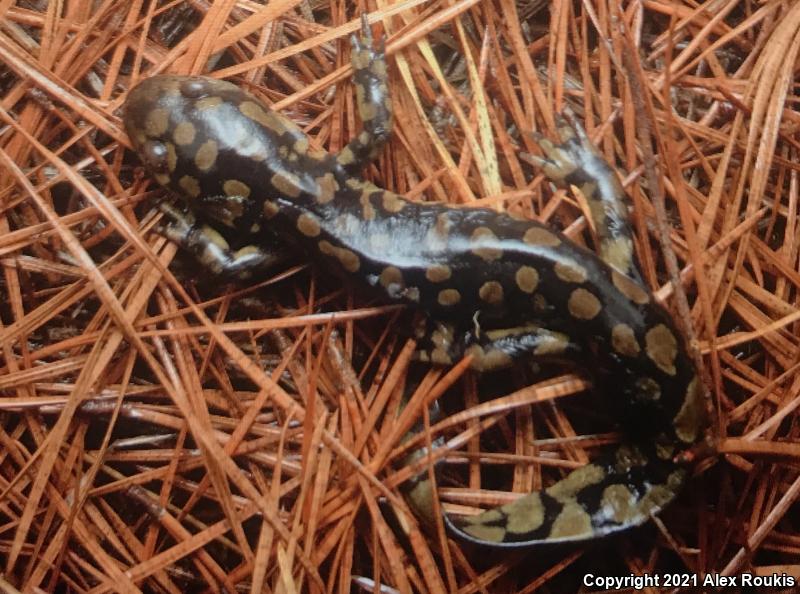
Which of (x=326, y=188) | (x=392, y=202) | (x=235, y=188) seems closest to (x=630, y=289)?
(x=392, y=202)

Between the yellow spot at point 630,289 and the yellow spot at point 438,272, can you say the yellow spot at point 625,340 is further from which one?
the yellow spot at point 438,272

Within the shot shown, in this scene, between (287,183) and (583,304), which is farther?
(287,183)

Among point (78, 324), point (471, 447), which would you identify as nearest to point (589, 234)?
point (471, 447)

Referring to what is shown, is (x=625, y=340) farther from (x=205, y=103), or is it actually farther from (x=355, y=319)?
(x=205, y=103)

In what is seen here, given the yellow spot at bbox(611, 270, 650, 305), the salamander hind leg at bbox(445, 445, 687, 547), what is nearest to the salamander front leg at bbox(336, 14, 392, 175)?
the yellow spot at bbox(611, 270, 650, 305)

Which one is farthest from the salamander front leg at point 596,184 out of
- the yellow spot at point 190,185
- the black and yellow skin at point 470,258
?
the yellow spot at point 190,185

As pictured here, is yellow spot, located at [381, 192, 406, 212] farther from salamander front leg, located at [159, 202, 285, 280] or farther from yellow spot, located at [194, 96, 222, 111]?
yellow spot, located at [194, 96, 222, 111]


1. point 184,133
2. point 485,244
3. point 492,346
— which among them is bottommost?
point 492,346
